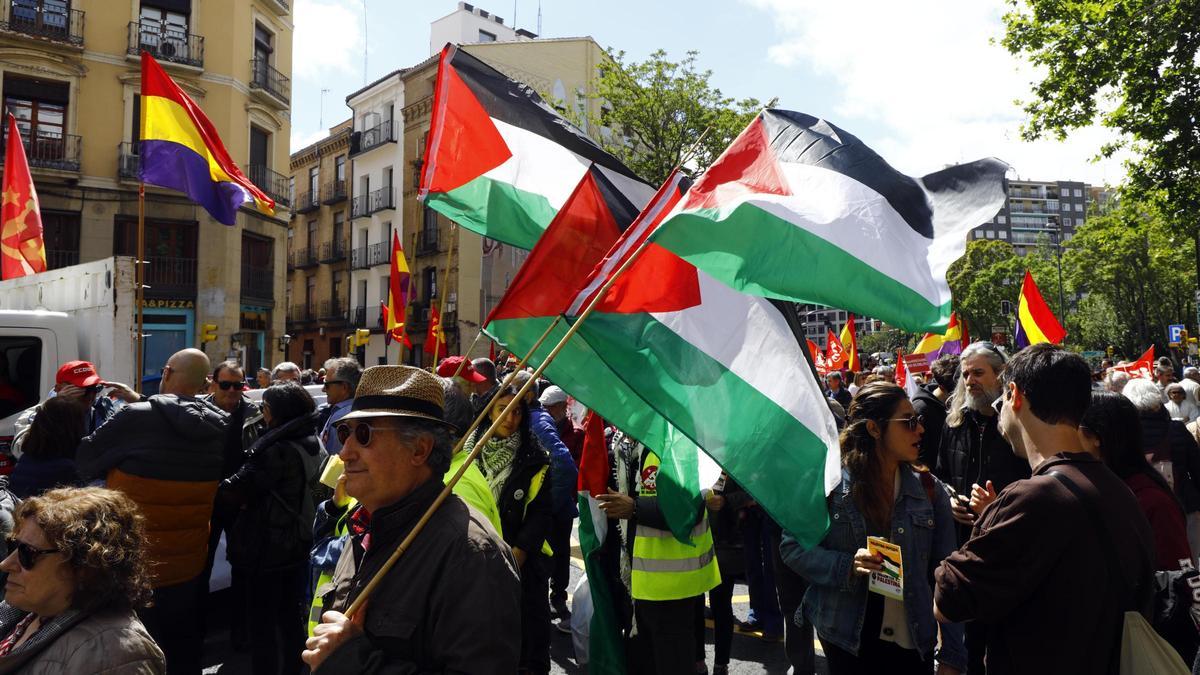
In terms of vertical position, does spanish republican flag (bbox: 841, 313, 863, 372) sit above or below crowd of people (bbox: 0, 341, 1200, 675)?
above

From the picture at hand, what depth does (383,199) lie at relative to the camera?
133 ft

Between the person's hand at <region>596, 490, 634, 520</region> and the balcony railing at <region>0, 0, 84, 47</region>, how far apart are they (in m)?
26.9

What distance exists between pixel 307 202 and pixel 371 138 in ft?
23.4

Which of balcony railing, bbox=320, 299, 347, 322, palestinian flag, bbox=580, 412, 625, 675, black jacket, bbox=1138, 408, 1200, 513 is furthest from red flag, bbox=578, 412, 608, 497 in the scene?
balcony railing, bbox=320, 299, 347, 322

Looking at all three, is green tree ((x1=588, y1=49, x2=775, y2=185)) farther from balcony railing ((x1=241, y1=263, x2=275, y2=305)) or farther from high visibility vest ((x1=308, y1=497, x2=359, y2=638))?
high visibility vest ((x1=308, y1=497, x2=359, y2=638))

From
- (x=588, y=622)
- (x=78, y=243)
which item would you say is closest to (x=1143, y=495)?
(x=588, y=622)

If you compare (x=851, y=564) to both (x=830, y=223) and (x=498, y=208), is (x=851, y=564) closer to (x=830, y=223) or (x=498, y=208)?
(x=830, y=223)

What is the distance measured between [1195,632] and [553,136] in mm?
3736

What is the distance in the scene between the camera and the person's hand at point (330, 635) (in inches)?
76.2

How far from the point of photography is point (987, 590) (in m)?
2.43

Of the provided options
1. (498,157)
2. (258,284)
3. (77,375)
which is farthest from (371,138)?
(498,157)

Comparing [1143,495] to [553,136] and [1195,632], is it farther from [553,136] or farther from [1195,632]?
[553,136]

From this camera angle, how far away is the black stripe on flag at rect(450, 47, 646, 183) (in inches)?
186

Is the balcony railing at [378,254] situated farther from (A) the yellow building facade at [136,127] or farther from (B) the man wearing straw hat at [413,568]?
(B) the man wearing straw hat at [413,568]
